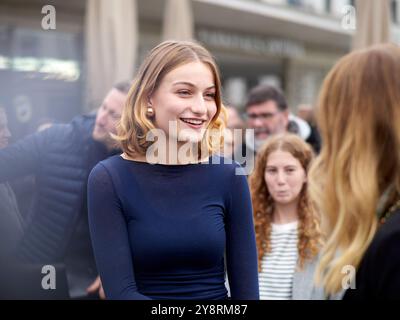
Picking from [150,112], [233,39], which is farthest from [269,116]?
[233,39]

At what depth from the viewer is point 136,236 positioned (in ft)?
5.77

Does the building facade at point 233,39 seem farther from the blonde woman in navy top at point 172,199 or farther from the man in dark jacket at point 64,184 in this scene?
the blonde woman in navy top at point 172,199

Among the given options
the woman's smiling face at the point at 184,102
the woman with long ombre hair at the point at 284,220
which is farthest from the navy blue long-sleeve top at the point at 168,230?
the woman with long ombre hair at the point at 284,220

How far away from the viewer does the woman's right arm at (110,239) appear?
1.73m

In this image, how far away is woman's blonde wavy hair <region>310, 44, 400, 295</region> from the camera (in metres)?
1.37

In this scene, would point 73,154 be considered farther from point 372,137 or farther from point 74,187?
point 372,137

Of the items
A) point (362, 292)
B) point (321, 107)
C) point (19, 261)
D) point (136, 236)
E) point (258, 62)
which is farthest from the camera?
point (258, 62)

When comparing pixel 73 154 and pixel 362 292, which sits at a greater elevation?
pixel 73 154

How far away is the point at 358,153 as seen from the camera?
55.3 inches

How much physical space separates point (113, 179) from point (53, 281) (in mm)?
1064

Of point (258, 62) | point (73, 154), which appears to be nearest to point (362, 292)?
point (73, 154)

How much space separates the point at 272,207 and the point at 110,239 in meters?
1.39

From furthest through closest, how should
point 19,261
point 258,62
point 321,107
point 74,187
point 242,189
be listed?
point 258,62
point 74,187
point 19,261
point 242,189
point 321,107

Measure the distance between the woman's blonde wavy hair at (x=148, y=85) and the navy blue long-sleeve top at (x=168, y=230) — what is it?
71 millimetres
